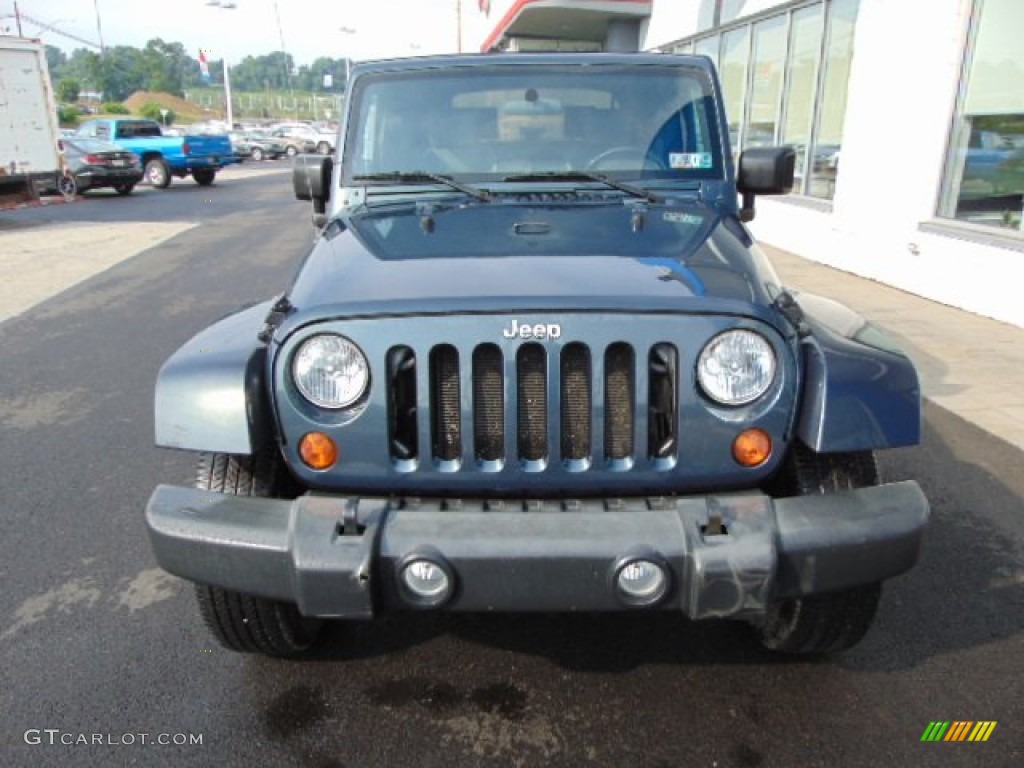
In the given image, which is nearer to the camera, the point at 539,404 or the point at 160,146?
the point at 539,404

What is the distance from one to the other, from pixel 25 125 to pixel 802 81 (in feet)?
47.1

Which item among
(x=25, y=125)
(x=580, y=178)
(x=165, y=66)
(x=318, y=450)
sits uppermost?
(x=165, y=66)

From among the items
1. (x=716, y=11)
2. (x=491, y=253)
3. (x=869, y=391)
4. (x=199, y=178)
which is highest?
(x=716, y=11)

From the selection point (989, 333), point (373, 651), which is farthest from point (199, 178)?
point (373, 651)

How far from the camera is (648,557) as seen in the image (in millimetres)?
2016

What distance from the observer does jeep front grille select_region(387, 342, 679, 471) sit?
2195 millimetres

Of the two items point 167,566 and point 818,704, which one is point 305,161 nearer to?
point 167,566

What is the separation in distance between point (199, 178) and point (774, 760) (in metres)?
26.5

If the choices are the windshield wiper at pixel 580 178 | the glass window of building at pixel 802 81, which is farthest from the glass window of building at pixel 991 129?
the windshield wiper at pixel 580 178

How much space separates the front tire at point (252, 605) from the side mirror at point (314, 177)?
5.31 ft

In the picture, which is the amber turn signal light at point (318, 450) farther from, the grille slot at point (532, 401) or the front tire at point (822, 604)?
the front tire at point (822, 604)

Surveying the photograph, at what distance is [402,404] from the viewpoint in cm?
227

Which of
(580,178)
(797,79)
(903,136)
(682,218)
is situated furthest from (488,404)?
(797,79)

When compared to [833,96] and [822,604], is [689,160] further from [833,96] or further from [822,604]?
[833,96]
